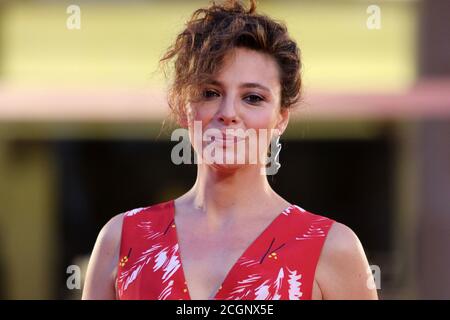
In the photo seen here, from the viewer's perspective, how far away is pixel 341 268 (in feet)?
3.29

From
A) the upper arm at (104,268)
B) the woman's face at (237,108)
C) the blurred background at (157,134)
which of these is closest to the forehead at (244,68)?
the woman's face at (237,108)

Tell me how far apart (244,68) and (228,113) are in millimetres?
61

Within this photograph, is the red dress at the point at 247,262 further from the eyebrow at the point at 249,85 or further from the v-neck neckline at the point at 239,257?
the eyebrow at the point at 249,85

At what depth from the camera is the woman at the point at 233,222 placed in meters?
1.00

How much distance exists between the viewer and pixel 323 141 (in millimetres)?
3279

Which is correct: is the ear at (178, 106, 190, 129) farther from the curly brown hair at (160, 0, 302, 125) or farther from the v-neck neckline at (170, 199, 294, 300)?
the v-neck neckline at (170, 199, 294, 300)

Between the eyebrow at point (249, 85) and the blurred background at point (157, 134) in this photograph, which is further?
the blurred background at point (157, 134)

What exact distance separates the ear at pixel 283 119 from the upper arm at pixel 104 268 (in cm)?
24

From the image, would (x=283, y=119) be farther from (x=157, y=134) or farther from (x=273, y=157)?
(x=157, y=134)

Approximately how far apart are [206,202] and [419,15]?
2.19 meters

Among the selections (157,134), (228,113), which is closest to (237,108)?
(228,113)

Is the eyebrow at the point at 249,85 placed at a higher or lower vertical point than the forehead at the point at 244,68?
lower
